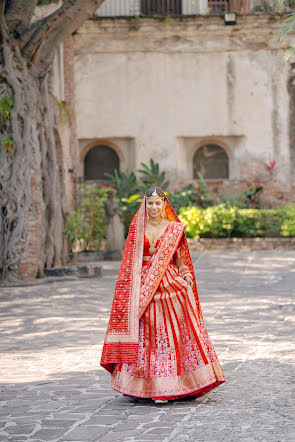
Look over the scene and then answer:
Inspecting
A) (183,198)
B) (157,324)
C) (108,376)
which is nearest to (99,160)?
(183,198)

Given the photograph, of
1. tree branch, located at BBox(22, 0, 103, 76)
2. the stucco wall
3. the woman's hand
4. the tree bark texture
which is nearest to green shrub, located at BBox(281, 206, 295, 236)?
the stucco wall

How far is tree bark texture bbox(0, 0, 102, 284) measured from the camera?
42.7 feet

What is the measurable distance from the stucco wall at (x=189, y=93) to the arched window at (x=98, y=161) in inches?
25.6

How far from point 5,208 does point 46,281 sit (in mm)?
1427

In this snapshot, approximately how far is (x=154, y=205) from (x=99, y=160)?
17694mm

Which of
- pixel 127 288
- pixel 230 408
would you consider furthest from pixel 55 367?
pixel 230 408

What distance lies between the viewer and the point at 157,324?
540 centimetres

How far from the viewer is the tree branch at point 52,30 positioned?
13.7m

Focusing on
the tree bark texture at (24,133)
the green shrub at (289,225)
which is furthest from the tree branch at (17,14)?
the green shrub at (289,225)

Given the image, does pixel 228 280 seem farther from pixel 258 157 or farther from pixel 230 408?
pixel 258 157

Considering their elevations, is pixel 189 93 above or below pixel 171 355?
above

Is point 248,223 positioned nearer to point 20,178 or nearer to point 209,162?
point 209,162

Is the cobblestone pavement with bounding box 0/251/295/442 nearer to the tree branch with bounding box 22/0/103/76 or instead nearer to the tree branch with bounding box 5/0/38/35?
the tree branch with bounding box 22/0/103/76

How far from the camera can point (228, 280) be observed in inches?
526
